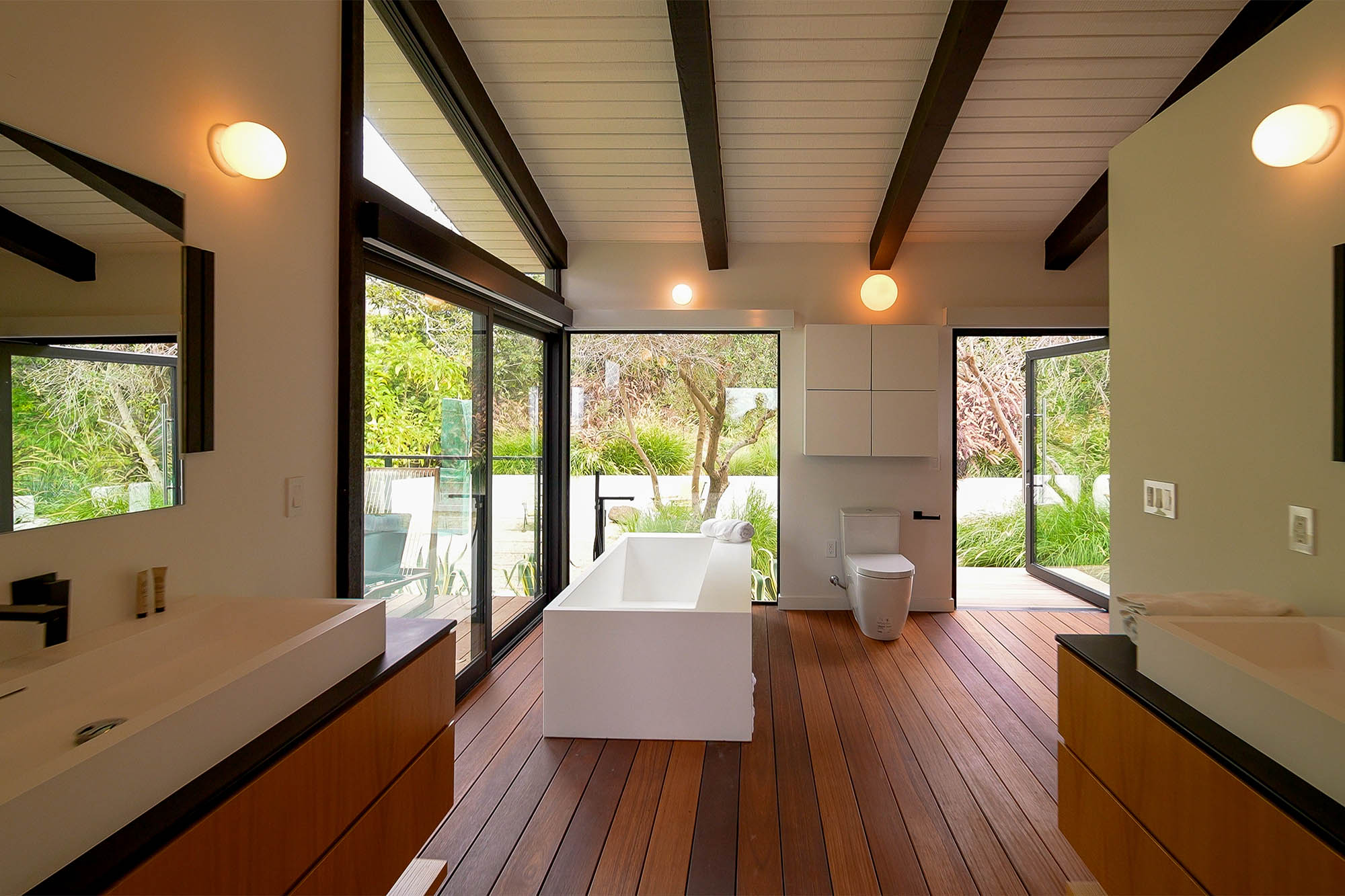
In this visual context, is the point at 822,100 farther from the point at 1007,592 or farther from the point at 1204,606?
the point at 1007,592

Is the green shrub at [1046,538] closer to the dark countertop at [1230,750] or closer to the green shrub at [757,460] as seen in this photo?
the green shrub at [757,460]

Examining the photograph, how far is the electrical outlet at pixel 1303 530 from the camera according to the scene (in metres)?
1.62

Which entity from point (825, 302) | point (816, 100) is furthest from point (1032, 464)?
point (816, 100)

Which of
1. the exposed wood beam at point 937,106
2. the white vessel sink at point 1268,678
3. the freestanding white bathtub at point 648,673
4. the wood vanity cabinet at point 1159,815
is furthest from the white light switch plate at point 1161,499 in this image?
the exposed wood beam at point 937,106

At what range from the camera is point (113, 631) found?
1327 mm

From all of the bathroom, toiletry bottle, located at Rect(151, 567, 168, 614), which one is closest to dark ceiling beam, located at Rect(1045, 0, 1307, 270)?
the bathroom

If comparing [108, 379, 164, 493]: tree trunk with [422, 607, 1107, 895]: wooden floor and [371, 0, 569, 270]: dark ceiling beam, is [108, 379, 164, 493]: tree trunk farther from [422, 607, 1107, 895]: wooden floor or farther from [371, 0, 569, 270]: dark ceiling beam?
[371, 0, 569, 270]: dark ceiling beam

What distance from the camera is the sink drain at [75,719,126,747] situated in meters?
1.07

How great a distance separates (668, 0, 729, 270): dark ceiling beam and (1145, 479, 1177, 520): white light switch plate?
91.9 inches

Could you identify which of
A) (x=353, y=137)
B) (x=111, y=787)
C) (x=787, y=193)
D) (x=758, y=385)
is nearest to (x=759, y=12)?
(x=787, y=193)

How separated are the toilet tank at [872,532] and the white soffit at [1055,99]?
1922mm

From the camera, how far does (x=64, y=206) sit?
49.6 inches

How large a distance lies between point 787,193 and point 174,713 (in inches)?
151

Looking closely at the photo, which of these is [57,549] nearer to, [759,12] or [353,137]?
[353,137]
